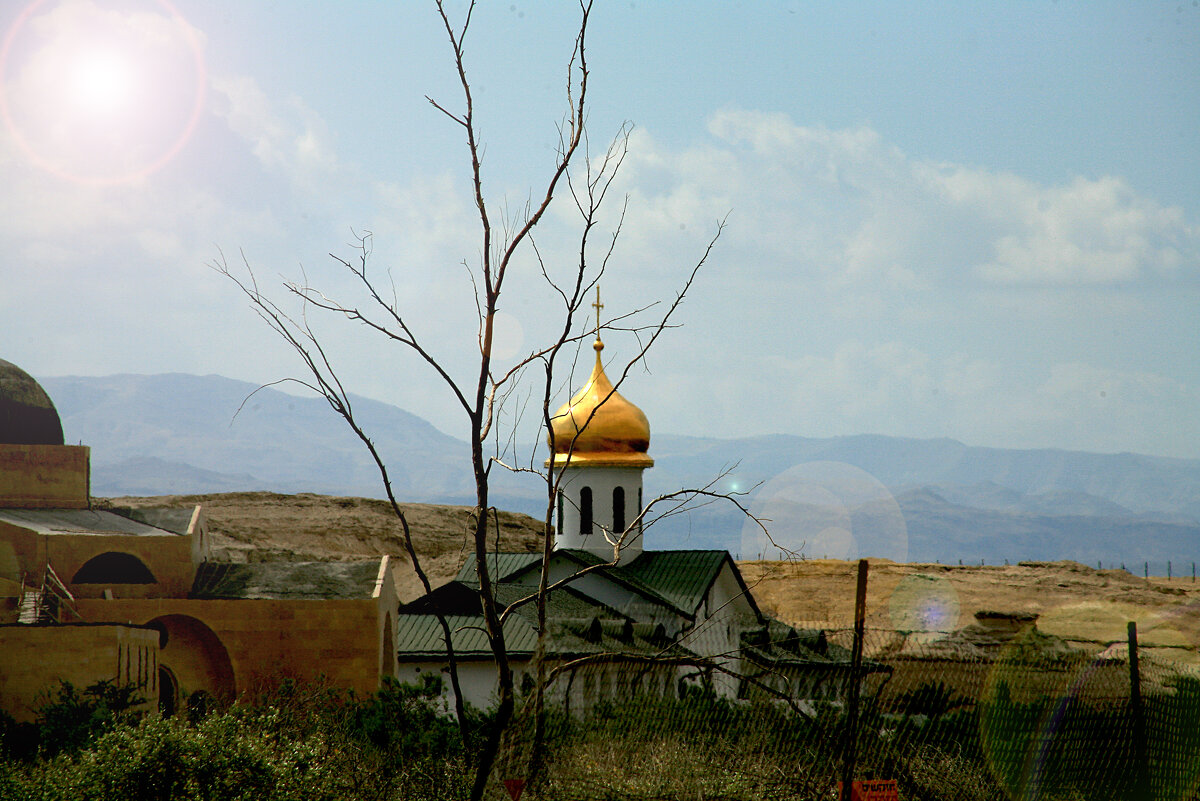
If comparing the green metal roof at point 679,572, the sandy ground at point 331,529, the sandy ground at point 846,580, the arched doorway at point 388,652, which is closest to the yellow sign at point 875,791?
the arched doorway at point 388,652

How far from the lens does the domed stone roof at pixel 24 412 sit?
59.3 feet

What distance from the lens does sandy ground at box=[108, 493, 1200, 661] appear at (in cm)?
4016

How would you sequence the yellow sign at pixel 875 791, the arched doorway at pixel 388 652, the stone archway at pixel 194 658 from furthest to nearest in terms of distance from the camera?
the arched doorway at pixel 388 652
the stone archway at pixel 194 658
the yellow sign at pixel 875 791

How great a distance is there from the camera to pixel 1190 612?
3981 centimetres

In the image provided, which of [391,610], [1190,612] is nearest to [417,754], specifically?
[391,610]

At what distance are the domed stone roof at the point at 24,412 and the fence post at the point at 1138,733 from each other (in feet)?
57.3

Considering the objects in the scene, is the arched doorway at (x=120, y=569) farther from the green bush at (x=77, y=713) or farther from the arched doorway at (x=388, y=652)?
the arched doorway at (x=388, y=652)

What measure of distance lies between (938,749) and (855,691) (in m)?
2.47

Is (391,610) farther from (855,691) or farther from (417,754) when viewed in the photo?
(855,691)

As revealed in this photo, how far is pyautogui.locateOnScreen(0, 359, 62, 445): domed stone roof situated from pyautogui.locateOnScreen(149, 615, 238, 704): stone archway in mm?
4324

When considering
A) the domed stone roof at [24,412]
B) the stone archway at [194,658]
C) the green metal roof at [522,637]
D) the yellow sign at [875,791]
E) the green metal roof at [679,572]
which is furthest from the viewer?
the green metal roof at [679,572]

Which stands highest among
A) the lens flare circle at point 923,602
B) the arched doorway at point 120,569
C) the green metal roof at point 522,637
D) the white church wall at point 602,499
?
the white church wall at point 602,499

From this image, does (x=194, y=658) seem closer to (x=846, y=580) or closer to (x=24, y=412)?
(x=24, y=412)

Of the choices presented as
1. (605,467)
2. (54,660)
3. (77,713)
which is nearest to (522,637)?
(605,467)
